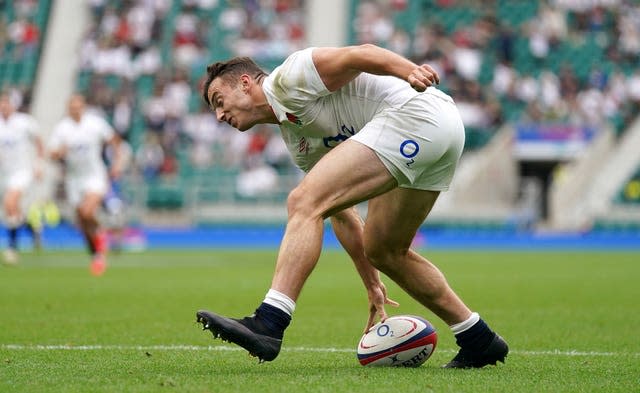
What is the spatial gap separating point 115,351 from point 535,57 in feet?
86.9

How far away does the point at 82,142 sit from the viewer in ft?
57.7

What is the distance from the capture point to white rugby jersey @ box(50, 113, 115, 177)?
57.3 ft

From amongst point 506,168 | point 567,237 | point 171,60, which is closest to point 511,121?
point 506,168

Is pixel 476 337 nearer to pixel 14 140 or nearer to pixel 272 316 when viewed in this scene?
pixel 272 316

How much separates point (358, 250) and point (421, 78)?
1552 mm

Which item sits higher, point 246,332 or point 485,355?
point 246,332

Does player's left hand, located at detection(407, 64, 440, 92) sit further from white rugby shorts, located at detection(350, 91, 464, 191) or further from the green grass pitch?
the green grass pitch

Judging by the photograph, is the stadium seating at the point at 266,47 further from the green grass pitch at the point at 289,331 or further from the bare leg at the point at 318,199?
the bare leg at the point at 318,199

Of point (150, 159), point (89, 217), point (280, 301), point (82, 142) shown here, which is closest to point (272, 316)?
point (280, 301)

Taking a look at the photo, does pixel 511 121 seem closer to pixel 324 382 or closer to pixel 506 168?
pixel 506 168

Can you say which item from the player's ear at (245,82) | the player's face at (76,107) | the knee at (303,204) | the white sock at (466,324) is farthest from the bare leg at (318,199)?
the player's face at (76,107)

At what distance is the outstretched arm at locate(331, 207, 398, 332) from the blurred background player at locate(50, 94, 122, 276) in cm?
1052

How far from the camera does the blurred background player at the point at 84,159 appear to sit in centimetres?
1706

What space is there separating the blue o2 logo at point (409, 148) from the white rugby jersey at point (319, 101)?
0.25 m
